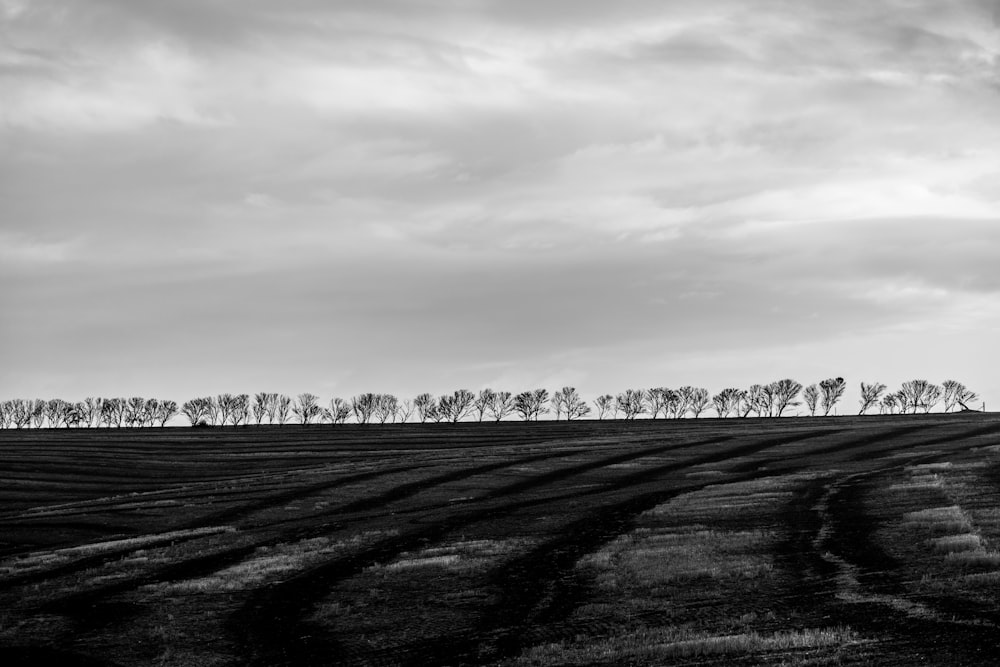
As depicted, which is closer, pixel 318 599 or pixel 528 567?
pixel 318 599

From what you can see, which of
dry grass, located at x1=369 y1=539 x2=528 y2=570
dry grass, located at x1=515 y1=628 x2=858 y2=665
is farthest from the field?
dry grass, located at x1=369 y1=539 x2=528 y2=570

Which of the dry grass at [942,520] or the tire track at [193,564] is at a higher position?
the dry grass at [942,520]

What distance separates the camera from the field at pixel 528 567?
28.8 m

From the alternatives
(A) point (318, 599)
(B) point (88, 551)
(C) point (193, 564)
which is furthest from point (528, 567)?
(B) point (88, 551)

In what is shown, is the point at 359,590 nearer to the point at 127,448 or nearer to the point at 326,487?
the point at 326,487

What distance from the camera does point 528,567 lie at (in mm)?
43156

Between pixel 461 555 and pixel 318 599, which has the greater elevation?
pixel 461 555

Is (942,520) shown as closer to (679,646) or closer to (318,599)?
(679,646)

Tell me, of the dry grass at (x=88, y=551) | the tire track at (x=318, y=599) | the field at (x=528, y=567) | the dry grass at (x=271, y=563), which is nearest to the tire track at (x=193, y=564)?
the field at (x=528, y=567)

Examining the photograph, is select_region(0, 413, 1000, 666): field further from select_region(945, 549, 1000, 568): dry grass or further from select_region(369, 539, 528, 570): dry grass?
select_region(369, 539, 528, 570): dry grass

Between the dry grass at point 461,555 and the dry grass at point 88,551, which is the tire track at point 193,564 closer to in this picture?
the dry grass at point 88,551

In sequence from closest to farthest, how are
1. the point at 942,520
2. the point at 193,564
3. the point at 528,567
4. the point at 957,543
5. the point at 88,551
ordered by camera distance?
the point at 957,543 → the point at 528,567 → the point at 942,520 → the point at 193,564 → the point at 88,551

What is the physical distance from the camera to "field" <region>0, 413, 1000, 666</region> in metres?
28.8

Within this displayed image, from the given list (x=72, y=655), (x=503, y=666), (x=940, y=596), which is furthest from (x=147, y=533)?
(x=940, y=596)
